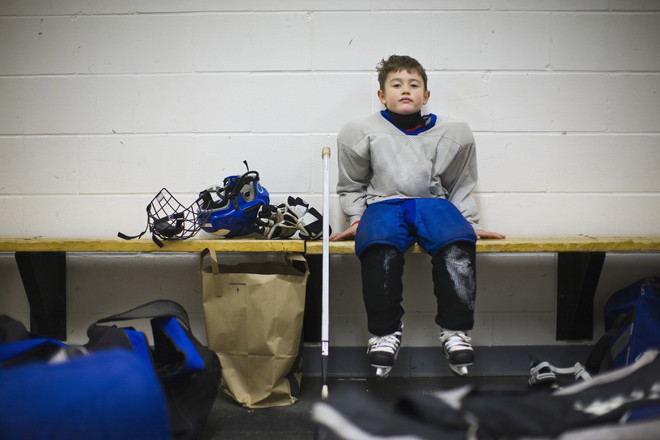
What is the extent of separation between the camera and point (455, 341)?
1.51 m

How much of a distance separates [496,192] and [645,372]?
1.03 metres

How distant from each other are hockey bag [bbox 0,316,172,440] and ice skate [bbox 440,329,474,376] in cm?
86

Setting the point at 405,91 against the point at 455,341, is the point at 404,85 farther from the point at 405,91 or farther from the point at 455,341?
the point at 455,341

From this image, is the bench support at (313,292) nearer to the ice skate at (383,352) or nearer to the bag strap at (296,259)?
the bag strap at (296,259)

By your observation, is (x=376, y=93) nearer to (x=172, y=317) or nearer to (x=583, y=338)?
(x=172, y=317)

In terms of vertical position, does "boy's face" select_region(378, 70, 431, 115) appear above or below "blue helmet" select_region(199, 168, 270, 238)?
above

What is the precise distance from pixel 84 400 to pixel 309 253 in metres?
0.90

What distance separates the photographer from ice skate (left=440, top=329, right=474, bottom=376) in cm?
148

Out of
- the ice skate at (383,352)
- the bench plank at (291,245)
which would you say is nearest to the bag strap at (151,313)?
the bench plank at (291,245)

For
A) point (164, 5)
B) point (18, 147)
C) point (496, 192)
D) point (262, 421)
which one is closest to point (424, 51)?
point (496, 192)

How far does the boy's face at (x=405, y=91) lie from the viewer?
186 centimetres

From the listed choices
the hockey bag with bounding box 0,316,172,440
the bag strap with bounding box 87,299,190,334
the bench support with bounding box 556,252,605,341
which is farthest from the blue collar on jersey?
the hockey bag with bounding box 0,316,172,440

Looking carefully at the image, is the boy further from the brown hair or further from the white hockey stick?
the white hockey stick

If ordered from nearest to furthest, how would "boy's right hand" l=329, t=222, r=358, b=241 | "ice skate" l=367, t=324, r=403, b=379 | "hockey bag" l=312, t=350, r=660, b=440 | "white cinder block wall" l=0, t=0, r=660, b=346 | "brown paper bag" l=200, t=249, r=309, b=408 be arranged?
"hockey bag" l=312, t=350, r=660, b=440 < "ice skate" l=367, t=324, r=403, b=379 < "brown paper bag" l=200, t=249, r=309, b=408 < "boy's right hand" l=329, t=222, r=358, b=241 < "white cinder block wall" l=0, t=0, r=660, b=346
